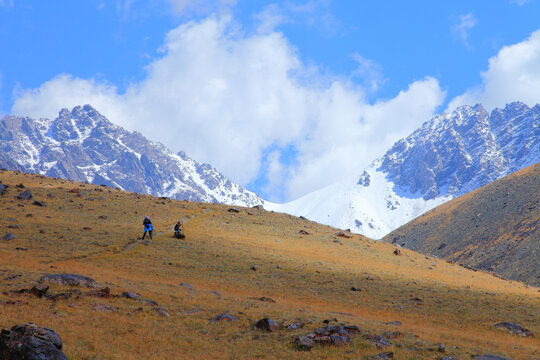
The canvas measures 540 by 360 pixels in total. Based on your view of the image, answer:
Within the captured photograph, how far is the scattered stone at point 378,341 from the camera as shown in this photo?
2103 cm

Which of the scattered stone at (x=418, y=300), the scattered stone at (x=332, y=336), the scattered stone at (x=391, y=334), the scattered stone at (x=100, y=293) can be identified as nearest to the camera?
the scattered stone at (x=332, y=336)

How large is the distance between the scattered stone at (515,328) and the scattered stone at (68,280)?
2699cm

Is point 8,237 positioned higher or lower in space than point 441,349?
higher

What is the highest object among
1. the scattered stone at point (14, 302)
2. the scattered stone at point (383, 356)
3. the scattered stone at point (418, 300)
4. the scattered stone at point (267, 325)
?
the scattered stone at point (418, 300)

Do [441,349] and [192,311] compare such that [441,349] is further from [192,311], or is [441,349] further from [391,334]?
[192,311]

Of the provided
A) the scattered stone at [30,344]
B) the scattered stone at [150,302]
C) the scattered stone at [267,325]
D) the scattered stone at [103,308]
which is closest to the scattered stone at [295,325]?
the scattered stone at [267,325]

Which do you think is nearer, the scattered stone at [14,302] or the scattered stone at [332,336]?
the scattered stone at [332,336]

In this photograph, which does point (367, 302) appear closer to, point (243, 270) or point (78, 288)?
point (243, 270)

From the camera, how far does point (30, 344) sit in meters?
15.4

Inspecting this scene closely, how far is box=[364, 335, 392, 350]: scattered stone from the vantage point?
21.0 meters

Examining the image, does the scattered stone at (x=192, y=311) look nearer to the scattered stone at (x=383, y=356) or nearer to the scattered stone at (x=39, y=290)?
the scattered stone at (x=39, y=290)

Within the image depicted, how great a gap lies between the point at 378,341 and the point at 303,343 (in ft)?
12.8

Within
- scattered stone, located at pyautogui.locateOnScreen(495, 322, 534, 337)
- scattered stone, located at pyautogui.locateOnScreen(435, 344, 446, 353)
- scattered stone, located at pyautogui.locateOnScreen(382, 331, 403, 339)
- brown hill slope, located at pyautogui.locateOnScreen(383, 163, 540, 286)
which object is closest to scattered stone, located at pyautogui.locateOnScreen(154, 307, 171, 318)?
scattered stone, located at pyautogui.locateOnScreen(382, 331, 403, 339)

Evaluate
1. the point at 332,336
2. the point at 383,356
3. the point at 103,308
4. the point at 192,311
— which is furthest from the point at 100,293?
the point at 383,356
